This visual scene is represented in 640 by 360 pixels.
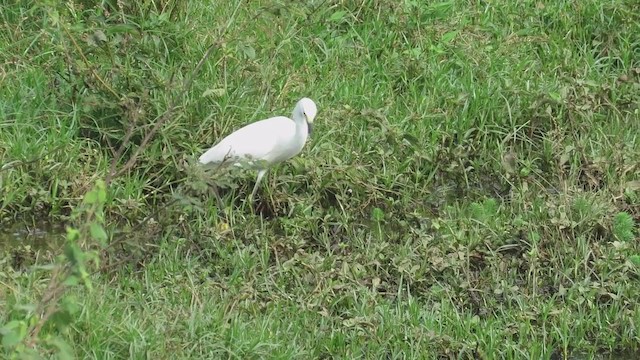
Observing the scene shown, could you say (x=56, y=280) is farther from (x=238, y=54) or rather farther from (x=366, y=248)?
(x=238, y=54)

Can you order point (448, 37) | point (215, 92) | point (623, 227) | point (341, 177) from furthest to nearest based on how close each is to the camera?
1. point (448, 37)
2. point (215, 92)
3. point (341, 177)
4. point (623, 227)

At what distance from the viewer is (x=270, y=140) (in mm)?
4934

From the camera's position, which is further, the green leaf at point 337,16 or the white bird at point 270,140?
the green leaf at point 337,16

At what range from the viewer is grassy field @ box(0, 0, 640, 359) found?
163 inches

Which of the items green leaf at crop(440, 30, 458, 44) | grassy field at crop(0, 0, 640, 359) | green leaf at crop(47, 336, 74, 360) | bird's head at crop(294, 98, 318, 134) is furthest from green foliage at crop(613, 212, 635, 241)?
green leaf at crop(47, 336, 74, 360)

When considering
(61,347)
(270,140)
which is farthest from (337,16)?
(61,347)

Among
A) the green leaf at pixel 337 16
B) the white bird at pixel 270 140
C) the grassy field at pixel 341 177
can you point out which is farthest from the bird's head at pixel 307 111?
the green leaf at pixel 337 16

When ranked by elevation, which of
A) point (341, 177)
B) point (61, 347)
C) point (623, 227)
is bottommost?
point (623, 227)

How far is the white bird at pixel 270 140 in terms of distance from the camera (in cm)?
490

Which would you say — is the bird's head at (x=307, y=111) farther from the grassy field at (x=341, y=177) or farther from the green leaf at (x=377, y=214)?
the green leaf at (x=377, y=214)

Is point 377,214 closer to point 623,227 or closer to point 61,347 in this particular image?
point 623,227

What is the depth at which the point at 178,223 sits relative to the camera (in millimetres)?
4812

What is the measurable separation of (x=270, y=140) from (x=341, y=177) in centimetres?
37

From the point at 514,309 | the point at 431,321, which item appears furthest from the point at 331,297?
the point at 514,309
